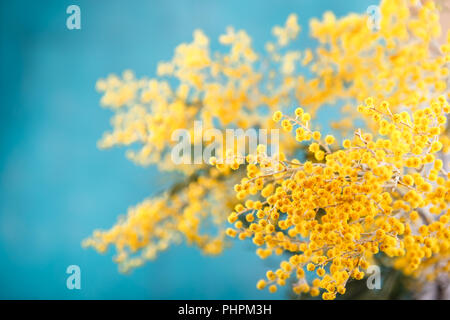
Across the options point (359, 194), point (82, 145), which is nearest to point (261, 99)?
point (359, 194)

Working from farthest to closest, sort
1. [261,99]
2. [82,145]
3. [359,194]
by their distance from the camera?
1. [82,145]
2. [261,99]
3. [359,194]

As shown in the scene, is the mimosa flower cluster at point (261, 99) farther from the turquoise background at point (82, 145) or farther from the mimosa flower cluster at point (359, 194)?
the turquoise background at point (82, 145)

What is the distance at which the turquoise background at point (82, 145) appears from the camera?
1.30m

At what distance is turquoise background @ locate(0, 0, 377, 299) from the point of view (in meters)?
1.30

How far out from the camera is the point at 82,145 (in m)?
1.35

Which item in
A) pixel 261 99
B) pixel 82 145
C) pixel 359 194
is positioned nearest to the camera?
pixel 359 194

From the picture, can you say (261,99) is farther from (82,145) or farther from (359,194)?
(82,145)

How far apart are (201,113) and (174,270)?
639mm

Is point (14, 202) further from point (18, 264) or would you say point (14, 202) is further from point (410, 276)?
point (410, 276)

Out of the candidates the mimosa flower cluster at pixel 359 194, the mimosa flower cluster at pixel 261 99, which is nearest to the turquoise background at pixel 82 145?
the mimosa flower cluster at pixel 261 99

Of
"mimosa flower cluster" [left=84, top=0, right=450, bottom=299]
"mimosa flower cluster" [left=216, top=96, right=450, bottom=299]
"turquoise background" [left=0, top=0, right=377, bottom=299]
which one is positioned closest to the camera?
"mimosa flower cluster" [left=216, top=96, right=450, bottom=299]

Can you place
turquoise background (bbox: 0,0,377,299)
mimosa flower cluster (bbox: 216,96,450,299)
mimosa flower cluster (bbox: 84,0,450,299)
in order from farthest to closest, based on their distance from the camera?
turquoise background (bbox: 0,0,377,299), mimosa flower cluster (bbox: 84,0,450,299), mimosa flower cluster (bbox: 216,96,450,299)

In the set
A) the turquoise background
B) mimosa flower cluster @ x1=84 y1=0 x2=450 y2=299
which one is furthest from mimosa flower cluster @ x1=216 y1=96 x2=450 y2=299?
the turquoise background

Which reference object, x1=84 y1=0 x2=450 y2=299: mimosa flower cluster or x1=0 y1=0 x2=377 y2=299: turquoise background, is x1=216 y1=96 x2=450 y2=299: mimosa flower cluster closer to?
x1=84 y1=0 x2=450 y2=299: mimosa flower cluster
